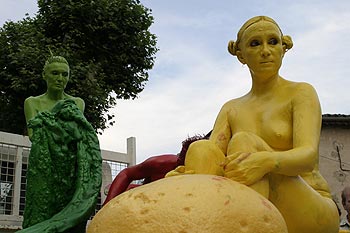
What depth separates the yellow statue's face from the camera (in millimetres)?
1978

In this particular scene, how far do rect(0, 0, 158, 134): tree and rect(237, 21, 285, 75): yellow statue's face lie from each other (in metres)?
8.56

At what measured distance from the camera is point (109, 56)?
12.0m

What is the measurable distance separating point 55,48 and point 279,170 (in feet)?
31.6

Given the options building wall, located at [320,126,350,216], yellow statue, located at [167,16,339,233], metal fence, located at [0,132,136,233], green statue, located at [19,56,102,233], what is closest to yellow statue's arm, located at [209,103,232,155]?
yellow statue, located at [167,16,339,233]

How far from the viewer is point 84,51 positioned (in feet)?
37.9

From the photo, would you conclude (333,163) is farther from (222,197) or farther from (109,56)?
(222,197)

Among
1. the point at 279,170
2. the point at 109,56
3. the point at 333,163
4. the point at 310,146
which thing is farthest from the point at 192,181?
the point at 109,56

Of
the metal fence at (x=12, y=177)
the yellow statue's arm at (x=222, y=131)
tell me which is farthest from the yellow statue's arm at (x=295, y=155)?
the metal fence at (x=12, y=177)

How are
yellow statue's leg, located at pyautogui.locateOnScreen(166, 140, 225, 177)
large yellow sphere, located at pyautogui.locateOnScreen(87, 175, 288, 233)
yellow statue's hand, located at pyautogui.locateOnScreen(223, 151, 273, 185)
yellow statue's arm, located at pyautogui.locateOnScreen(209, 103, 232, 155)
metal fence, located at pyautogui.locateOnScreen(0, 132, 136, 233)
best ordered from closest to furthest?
large yellow sphere, located at pyautogui.locateOnScreen(87, 175, 288, 233) < yellow statue's hand, located at pyautogui.locateOnScreen(223, 151, 273, 185) < yellow statue's leg, located at pyautogui.locateOnScreen(166, 140, 225, 177) < yellow statue's arm, located at pyautogui.locateOnScreen(209, 103, 232, 155) < metal fence, located at pyautogui.locateOnScreen(0, 132, 136, 233)

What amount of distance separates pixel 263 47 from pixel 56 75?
1.39 meters

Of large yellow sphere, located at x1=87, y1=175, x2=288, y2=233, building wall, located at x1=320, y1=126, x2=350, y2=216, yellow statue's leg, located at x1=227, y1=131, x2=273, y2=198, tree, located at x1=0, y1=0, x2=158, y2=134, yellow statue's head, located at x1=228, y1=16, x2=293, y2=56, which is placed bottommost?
large yellow sphere, located at x1=87, y1=175, x2=288, y2=233

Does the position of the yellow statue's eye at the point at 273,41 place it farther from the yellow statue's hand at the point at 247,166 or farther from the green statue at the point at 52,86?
the green statue at the point at 52,86

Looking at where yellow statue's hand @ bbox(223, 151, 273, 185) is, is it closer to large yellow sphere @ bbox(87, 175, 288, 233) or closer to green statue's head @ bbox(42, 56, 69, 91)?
large yellow sphere @ bbox(87, 175, 288, 233)

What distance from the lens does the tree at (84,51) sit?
34.7ft
